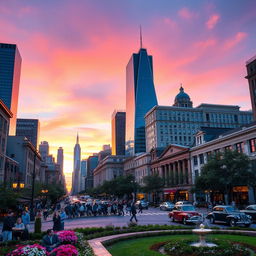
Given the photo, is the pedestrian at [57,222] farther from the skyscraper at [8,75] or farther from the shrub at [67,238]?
the skyscraper at [8,75]

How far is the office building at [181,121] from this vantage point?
133262 mm

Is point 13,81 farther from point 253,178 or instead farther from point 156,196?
point 253,178

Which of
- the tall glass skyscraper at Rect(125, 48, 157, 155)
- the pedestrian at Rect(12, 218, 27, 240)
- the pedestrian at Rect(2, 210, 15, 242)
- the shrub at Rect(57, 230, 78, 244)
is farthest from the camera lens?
the tall glass skyscraper at Rect(125, 48, 157, 155)

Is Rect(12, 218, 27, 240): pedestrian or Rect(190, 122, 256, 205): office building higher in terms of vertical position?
Rect(190, 122, 256, 205): office building

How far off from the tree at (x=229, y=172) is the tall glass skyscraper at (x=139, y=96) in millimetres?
122521

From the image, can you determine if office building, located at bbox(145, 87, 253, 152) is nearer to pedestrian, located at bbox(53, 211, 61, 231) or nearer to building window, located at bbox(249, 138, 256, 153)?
building window, located at bbox(249, 138, 256, 153)

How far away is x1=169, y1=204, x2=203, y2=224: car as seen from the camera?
1061 inches

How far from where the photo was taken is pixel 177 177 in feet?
251

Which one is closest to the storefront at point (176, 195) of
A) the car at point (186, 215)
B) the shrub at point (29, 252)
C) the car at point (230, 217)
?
the car at point (186, 215)

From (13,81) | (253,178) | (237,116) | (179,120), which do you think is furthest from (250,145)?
(13,81)

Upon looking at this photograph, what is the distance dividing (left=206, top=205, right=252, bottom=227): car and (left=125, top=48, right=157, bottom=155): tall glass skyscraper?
142 meters

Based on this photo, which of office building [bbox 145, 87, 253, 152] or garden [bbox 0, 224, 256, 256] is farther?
office building [bbox 145, 87, 253, 152]

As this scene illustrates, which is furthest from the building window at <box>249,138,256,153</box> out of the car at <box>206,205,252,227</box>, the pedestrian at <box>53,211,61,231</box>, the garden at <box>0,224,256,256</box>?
the pedestrian at <box>53,211,61,231</box>

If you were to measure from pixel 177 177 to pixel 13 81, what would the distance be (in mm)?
116588
